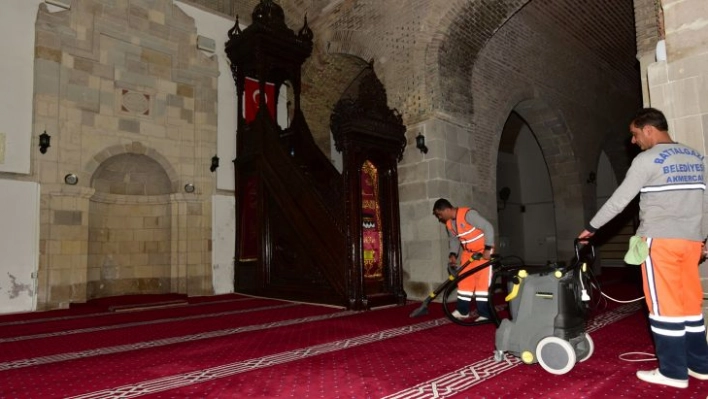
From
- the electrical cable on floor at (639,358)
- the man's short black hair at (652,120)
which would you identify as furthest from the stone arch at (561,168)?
the man's short black hair at (652,120)

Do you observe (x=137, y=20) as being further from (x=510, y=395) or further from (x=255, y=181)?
(x=510, y=395)

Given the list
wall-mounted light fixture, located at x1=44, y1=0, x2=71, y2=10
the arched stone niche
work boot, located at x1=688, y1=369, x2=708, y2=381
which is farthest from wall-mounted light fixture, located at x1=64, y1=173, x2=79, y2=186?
work boot, located at x1=688, y1=369, x2=708, y2=381

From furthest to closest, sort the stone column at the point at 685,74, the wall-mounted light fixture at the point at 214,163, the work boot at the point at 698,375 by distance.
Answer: the wall-mounted light fixture at the point at 214,163 < the stone column at the point at 685,74 < the work boot at the point at 698,375

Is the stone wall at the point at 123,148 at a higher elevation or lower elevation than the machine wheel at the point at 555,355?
higher

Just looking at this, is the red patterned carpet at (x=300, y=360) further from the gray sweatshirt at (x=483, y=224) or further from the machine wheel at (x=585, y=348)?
the gray sweatshirt at (x=483, y=224)

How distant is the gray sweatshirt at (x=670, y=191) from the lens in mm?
2561

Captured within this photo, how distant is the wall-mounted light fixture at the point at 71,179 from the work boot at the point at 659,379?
764 cm

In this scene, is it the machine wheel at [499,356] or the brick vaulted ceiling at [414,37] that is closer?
the machine wheel at [499,356]

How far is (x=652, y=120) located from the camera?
2.77 meters

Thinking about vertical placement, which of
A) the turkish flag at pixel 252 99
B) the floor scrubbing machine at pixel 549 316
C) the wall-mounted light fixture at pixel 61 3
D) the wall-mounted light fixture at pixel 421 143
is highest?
the wall-mounted light fixture at pixel 61 3

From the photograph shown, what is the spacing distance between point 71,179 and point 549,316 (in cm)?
714

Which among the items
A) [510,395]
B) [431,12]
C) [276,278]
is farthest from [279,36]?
[510,395]

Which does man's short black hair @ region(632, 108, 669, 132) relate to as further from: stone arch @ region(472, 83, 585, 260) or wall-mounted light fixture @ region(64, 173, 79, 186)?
wall-mounted light fixture @ region(64, 173, 79, 186)

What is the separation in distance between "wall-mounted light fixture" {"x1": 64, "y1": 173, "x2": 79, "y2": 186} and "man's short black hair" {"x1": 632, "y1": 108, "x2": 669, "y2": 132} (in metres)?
7.51
